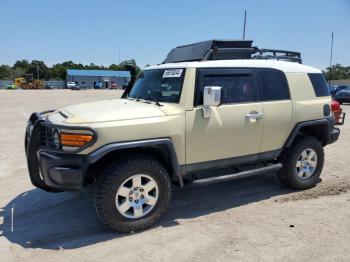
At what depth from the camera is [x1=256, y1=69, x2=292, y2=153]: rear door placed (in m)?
5.02

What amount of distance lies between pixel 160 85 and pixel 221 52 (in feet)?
3.53

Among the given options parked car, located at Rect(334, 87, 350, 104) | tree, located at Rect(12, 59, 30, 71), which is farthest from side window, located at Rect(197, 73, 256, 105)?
tree, located at Rect(12, 59, 30, 71)

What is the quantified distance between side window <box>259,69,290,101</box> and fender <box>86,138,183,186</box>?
1633 millimetres

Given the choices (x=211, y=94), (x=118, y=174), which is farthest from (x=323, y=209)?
(x=118, y=174)

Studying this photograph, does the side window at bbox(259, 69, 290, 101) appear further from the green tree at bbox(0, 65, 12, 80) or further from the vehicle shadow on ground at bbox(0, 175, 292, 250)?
the green tree at bbox(0, 65, 12, 80)

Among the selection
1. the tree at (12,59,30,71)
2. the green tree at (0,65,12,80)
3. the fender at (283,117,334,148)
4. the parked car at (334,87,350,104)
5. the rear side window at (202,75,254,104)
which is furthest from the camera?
the tree at (12,59,30,71)

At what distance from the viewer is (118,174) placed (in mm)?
3934

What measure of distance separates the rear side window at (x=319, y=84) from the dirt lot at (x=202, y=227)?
1471mm

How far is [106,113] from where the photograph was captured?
13.1 feet

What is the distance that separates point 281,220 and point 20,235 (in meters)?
3.05

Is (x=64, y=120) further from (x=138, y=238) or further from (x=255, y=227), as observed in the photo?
(x=255, y=227)

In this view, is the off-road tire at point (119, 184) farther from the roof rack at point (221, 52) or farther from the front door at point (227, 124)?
the roof rack at point (221, 52)

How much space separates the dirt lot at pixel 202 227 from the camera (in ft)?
11.9

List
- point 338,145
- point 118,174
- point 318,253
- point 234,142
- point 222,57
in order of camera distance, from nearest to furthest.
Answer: point 318,253, point 118,174, point 234,142, point 222,57, point 338,145
